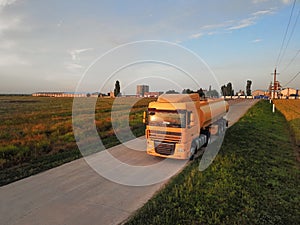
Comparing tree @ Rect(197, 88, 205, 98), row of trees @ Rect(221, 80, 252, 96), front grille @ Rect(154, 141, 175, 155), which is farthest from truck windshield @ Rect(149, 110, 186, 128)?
row of trees @ Rect(221, 80, 252, 96)

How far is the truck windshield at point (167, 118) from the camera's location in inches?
306

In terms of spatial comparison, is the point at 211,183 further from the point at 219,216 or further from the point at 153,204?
the point at 153,204

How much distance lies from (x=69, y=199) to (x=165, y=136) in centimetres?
396

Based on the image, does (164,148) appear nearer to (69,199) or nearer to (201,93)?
(69,199)

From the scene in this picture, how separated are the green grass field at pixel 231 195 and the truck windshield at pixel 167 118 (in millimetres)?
1664

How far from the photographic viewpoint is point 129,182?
20.8 feet

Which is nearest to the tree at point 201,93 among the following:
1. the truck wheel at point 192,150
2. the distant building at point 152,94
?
the distant building at point 152,94

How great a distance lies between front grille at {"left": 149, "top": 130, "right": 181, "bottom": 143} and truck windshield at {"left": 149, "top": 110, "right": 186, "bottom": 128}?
0.31 m

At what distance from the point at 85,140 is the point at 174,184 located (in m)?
7.44

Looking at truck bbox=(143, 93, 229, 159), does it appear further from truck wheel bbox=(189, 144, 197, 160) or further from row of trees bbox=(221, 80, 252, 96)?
row of trees bbox=(221, 80, 252, 96)

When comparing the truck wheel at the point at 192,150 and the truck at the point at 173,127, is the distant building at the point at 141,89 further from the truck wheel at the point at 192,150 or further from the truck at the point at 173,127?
the truck wheel at the point at 192,150

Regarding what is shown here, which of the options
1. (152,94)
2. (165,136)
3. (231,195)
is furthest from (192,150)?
(152,94)

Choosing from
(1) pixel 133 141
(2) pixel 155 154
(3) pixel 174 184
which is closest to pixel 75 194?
(3) pixel 174 184

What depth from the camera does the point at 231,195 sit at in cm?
539
